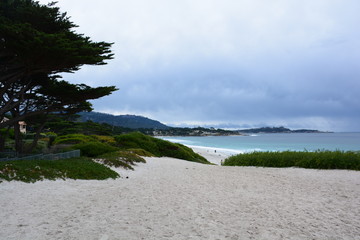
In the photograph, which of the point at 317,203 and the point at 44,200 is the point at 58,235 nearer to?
the point at 44,200

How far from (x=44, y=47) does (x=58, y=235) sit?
8.73 meters

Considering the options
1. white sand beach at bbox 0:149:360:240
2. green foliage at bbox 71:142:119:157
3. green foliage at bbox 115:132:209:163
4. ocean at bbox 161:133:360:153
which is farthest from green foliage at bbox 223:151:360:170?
ocean at bbox 161:133:360:153

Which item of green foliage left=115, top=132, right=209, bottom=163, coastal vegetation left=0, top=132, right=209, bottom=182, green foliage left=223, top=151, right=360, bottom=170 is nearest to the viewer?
coastal vegetation left=0, top=132, right=209, bottom=182

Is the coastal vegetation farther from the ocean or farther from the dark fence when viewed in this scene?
the ocean

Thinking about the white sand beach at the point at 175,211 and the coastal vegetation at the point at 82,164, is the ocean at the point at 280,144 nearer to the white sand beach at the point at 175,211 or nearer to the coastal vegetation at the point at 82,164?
the coastal vegetation at the point at 82,164

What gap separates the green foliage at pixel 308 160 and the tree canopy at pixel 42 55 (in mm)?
10141

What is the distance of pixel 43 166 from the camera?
9.60 meters

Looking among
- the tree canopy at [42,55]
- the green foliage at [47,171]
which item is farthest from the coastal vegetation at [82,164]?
the tree canopy at [42,55]

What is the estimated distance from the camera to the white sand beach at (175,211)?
4457 mm

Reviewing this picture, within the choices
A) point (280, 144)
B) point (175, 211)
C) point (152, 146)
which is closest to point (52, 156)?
point (175, 211)

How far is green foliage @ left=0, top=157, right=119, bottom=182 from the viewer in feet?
26.2

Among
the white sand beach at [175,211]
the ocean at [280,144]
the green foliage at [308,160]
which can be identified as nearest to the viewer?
the white sand beach at [175,211]

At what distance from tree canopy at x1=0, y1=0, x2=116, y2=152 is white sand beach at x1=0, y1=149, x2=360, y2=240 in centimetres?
588

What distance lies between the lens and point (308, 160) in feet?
46.9
